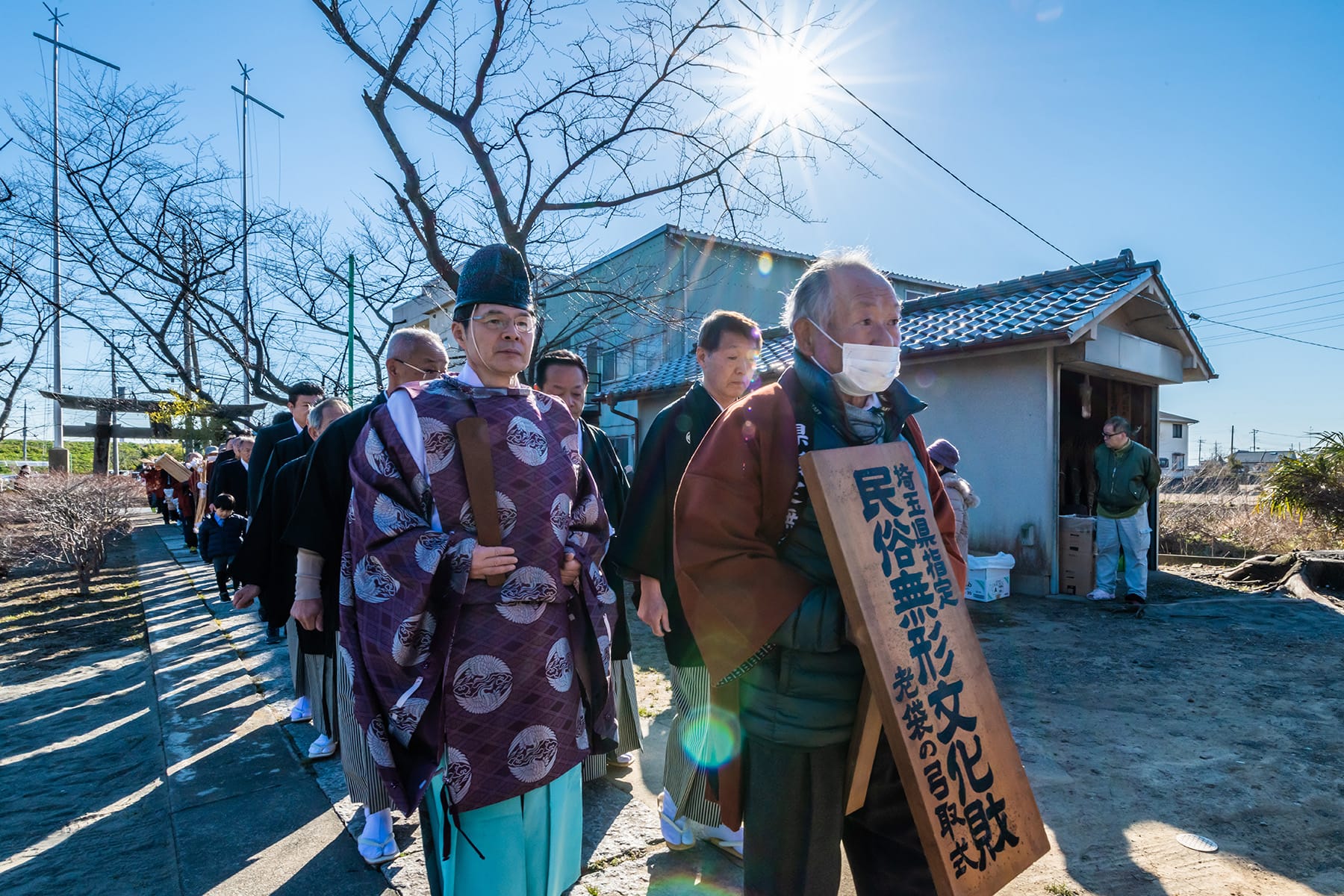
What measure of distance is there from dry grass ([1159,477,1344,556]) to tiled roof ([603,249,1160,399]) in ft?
17.2

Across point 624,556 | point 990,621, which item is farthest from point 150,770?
point 990,621

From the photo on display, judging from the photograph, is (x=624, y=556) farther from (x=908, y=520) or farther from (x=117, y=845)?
(x=117, y=845)

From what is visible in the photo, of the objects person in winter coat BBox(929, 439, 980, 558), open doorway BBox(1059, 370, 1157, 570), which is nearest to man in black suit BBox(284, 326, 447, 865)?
person in winter coat BBox(929, 439, 980, 558)

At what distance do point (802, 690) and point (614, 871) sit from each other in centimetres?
158

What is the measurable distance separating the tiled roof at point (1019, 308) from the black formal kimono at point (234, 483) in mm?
7347

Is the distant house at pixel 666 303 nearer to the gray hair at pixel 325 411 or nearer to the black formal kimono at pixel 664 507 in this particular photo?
the gray hair at pixel 325 411

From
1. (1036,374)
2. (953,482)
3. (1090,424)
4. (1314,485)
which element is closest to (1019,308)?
(1036,374)

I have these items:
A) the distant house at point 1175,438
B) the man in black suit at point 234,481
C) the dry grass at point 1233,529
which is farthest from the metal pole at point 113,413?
the distant house at point 1175,438

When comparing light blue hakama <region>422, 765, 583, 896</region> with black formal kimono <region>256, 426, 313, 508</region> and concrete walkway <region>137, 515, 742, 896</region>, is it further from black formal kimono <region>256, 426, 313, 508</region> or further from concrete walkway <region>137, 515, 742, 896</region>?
black formal kimono <region>256, 426, 313, 508</region>

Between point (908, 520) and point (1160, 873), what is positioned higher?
point (908, 520)

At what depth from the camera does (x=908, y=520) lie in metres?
1.78

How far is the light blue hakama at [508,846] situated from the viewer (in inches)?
71.2

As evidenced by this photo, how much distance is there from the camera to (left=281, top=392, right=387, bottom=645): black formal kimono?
2.69 m

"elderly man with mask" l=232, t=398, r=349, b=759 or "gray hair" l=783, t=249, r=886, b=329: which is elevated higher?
"gray hair" l=783, t=249, r=886, b=329
